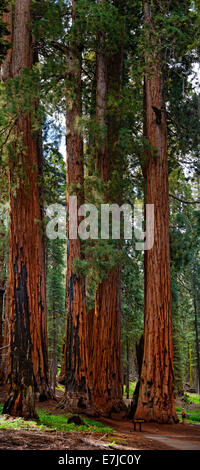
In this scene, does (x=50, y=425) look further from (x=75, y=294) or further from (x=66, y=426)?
(x=75, y=294)

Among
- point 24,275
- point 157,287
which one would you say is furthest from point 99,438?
point 157,287

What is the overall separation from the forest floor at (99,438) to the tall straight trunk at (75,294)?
1.92ft

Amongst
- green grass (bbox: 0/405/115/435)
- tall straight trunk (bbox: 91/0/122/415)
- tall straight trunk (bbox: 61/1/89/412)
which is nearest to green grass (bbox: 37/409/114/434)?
green grass (bbox: 0/405/115/435)

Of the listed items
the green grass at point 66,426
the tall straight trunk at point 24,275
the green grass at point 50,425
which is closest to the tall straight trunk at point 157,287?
the green grass at point 50,425

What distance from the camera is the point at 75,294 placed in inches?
398

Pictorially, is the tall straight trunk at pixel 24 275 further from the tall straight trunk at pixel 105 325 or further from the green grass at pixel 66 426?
the tall straight trunk at pixel 105 325

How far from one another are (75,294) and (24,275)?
80.1 inches

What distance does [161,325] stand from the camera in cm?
1057

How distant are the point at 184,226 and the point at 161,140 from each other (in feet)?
A: 8.72

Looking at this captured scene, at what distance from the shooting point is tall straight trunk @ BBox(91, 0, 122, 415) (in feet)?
37.8

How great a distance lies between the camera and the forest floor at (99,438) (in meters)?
4.98
